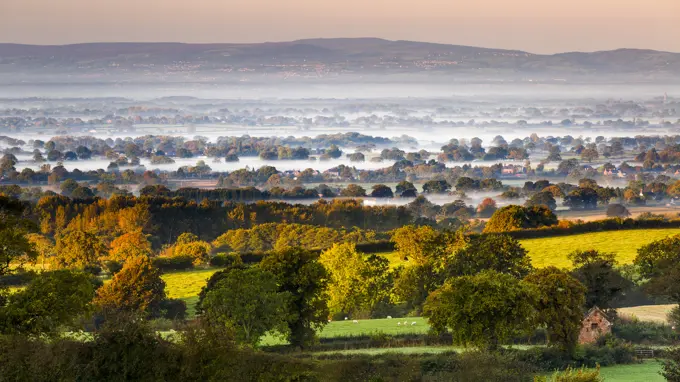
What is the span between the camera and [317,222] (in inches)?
3189

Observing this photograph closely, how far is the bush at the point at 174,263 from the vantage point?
4777 centimetres

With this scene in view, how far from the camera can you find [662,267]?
34.6 metres

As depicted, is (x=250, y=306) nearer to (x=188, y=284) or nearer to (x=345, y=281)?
(x=345, y=281)

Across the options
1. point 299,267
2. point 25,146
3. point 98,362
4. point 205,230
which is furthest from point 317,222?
point 25,146

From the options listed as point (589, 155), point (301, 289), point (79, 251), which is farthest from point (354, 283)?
point (589, 155)

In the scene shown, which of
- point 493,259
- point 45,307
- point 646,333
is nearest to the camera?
point 45,307

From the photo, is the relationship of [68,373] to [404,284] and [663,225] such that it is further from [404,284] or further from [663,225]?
[663,225]

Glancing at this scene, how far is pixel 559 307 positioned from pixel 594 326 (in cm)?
310

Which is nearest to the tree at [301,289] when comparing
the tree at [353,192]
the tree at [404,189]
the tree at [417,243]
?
the tree at [417,243]

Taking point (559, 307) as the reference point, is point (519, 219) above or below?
below

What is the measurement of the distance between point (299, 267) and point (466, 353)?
937 centimetres

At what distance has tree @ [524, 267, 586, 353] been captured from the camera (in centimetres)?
2798

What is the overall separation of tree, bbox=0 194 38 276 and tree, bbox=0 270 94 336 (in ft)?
3.85

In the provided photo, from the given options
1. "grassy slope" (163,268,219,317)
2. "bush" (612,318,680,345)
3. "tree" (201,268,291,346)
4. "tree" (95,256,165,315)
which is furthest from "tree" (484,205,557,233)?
"tree" (201,268,291,346)
